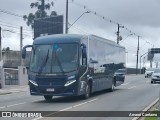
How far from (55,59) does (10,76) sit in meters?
24.5

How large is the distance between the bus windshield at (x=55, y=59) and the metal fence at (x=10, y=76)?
22.4 meters

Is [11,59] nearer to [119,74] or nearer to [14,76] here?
[14,76]

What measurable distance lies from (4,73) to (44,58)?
22.3m

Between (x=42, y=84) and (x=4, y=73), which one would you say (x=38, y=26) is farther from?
(x=42, y=84)

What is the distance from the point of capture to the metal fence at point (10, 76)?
1788 inches

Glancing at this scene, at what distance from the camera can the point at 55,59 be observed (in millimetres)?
22469

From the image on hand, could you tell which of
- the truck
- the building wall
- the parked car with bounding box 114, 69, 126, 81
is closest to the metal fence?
the parked car with bounding box 114, 69, 126, 81

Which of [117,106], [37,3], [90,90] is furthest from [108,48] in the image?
[37,3]

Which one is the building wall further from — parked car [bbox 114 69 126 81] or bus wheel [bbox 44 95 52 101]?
bus wheel [bbox 44 95 52 101]

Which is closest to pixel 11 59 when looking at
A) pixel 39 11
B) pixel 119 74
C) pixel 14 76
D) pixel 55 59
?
pixel 39 11

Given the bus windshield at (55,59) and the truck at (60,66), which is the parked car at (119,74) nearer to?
the truck at (60,66)

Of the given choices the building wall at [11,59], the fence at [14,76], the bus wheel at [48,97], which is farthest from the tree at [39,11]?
the bus wheel at [48,97]

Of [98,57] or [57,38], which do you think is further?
[98,57]

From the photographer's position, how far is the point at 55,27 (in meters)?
71.7
